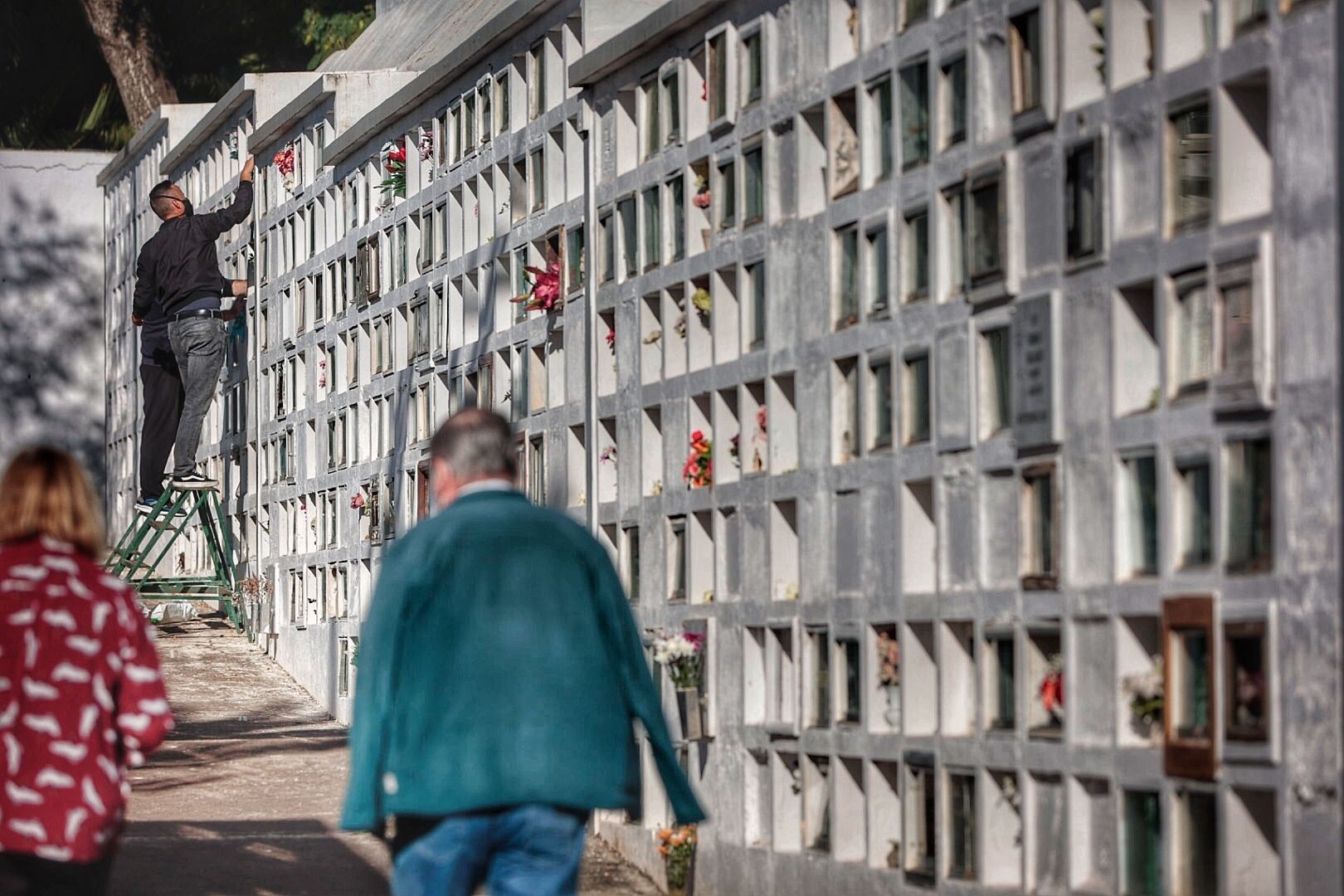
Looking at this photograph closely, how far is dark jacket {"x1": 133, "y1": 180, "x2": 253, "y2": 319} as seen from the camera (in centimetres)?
1480

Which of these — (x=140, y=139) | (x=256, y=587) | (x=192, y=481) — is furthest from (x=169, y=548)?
(x=140, y=139)

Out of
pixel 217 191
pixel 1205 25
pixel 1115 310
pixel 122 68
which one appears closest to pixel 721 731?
pixel 1115 310

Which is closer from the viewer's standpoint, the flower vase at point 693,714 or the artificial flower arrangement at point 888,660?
the artificial flower arrangement at point 888,660

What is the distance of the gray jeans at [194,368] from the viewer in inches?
595

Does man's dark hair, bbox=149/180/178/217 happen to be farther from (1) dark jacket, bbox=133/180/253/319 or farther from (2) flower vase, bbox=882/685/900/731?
(2) flower vase, bbox=882/685/900/731

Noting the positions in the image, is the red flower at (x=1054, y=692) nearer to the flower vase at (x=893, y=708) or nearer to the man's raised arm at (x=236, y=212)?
the flower vase at (x=893, y=708)

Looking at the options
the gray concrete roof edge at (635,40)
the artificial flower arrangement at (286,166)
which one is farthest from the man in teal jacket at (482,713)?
the artificial flower arrangement at (286,166)

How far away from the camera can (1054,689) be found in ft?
19.5

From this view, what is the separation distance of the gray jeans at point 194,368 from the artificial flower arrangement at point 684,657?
746 centimetres

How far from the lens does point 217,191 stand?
15.8 m

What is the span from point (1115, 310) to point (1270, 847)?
1300 mm

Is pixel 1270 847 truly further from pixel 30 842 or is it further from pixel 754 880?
pixel 754 880

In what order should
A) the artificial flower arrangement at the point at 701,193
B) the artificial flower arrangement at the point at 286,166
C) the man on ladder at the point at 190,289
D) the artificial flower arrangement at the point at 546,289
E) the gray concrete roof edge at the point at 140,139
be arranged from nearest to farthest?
the artificial flower arrangement at the point at 701,193
the artificial flower arrangement at the point at 546,289
the artificial flower arrangement at the point at 286,166
the man on ladder at the point at 190,289
the gray concrete roof edge at the point at 140,139

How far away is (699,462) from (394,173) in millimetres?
4275
